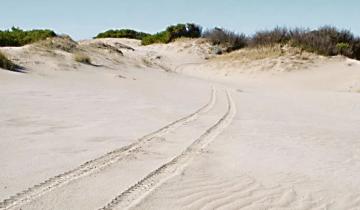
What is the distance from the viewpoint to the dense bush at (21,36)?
22.5m

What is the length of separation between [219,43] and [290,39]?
671 cm

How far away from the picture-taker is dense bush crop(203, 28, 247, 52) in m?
33.1

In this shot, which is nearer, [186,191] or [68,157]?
[186,191]

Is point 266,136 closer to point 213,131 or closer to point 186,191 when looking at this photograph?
point 213,131

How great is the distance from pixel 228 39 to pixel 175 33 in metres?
5.54

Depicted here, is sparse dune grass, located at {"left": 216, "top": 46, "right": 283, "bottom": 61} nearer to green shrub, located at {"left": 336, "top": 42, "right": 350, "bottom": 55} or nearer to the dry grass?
the dry grass

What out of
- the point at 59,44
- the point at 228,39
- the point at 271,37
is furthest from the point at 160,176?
the point at 228,39

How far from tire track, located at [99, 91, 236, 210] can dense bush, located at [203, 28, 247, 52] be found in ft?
85.5

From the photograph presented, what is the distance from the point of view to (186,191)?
14.9 ft

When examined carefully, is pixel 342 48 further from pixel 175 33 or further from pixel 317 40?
pixel 175 33

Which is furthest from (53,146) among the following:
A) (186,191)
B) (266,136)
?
(266,136)

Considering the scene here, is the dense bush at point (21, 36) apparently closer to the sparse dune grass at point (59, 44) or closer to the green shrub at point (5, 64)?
the sparse dune grass at point (59, 44)

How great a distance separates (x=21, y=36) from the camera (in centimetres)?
2530

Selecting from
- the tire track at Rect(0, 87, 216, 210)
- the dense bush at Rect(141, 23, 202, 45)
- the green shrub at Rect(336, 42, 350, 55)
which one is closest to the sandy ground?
the tire track at Rect(0, 87, 216, 210)
